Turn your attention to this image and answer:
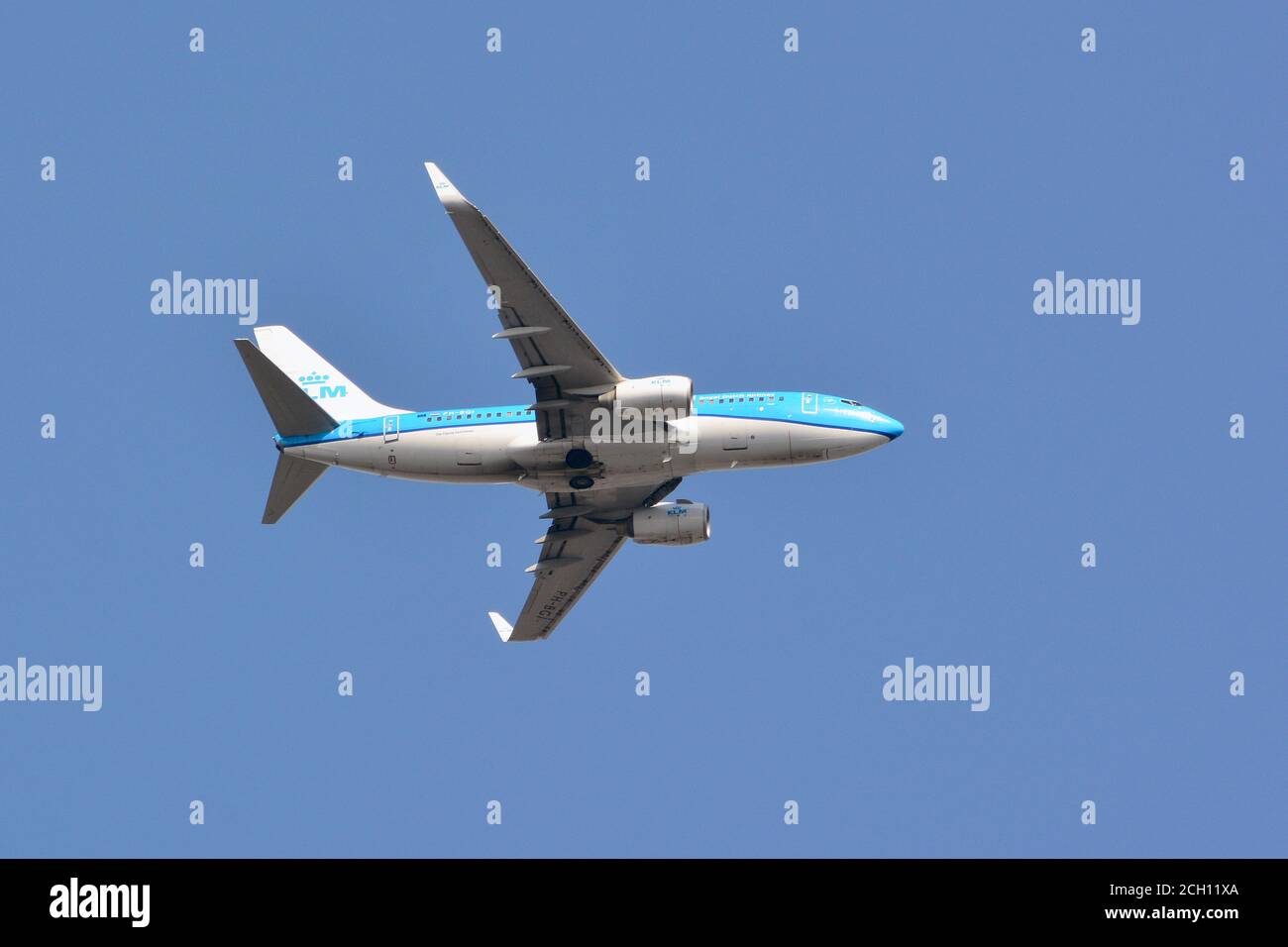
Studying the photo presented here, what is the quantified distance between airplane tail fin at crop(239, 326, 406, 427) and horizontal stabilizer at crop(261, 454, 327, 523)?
2282 millimetres

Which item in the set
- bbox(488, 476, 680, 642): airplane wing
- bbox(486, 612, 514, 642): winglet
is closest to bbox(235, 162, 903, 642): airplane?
bbox(488, 476, 680, 642): airplane wing

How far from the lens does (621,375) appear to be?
2379 inches

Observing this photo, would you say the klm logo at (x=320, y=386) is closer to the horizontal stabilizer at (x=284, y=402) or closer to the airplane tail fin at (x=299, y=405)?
the airplane tail fin at (x=299, y=405)

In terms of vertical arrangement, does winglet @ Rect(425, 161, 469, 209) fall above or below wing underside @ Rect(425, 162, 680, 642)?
above

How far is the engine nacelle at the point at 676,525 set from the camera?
65812mm

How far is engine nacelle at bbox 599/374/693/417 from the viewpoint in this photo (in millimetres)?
59625

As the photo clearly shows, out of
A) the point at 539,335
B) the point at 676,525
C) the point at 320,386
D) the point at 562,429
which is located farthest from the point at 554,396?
the point at 320,386

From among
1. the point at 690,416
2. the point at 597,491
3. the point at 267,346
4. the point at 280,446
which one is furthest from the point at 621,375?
the point at 267,346

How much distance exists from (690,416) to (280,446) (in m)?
15.7

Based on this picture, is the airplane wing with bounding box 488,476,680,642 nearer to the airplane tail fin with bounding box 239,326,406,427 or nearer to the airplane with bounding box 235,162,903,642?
the airplane with bounding box 235,162,903,642

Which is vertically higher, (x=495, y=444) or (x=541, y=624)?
(x=495, y=444)

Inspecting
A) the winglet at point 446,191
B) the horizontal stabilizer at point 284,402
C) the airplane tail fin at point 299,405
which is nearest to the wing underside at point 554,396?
the winglet at point 446,191

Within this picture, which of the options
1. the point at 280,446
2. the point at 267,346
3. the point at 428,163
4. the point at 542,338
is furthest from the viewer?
the point at 267,346

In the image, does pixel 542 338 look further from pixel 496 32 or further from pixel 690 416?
pixel 496 32
